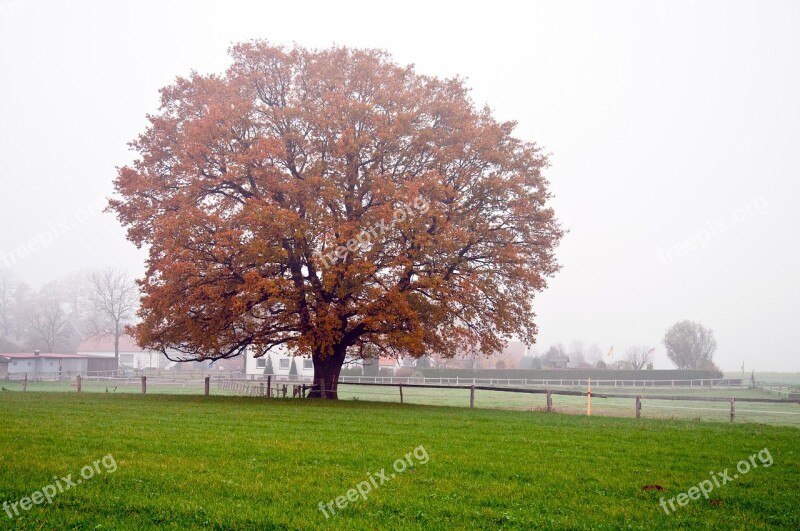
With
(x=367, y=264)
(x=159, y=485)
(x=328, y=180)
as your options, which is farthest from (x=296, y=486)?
(x=328, y=180)

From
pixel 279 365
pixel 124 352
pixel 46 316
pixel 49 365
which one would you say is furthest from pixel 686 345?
pixel 46 316

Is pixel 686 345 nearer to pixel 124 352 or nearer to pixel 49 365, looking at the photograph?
pixel 49 365

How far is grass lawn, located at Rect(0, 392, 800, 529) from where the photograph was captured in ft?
24.8

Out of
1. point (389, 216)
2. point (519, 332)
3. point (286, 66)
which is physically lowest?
point (519, 332)

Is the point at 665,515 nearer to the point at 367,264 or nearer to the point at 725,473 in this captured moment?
the point at 725,473

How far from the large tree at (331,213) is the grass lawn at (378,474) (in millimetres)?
8320

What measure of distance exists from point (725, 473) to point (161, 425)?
1258 centimetres

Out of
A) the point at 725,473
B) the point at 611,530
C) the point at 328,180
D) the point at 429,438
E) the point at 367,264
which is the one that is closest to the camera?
the point at 611,530

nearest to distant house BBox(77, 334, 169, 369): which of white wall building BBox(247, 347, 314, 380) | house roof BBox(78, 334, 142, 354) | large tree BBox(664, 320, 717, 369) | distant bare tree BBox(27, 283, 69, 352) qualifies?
house roof BBox(78, 334, 142, 354)

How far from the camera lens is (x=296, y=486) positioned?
29.5 ft

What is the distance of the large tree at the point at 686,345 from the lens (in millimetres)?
91375

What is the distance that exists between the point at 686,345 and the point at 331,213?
262 ft

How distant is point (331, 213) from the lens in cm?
2708

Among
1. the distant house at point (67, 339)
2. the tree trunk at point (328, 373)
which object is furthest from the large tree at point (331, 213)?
the distant house at point (67, 339)
